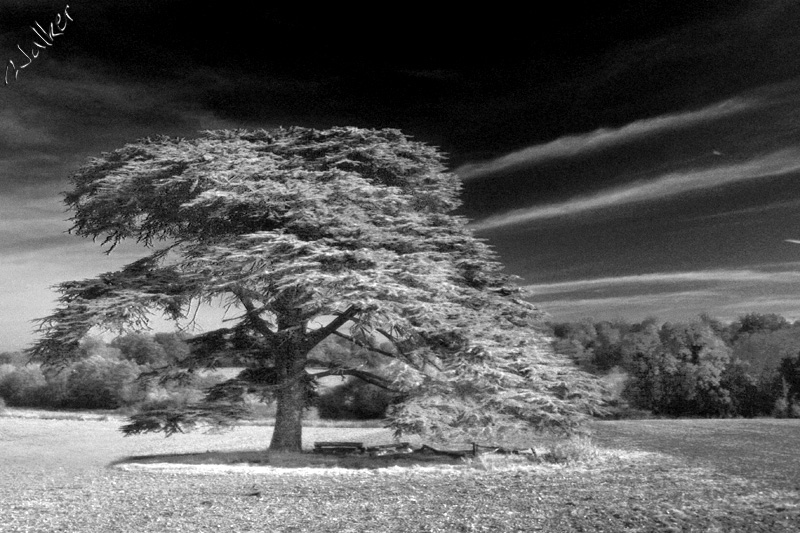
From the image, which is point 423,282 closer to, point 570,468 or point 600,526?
point 570,468

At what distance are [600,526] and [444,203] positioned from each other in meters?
13.0

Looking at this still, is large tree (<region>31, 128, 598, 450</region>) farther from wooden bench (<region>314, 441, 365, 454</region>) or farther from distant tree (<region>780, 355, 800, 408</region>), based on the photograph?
distant tree (<region>780, 355, 800, 408</region>)

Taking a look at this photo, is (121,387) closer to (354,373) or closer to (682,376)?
(354,373)

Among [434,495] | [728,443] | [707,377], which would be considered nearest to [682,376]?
[707,377]

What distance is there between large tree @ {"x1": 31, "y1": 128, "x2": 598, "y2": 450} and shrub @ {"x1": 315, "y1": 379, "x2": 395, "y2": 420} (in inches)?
628

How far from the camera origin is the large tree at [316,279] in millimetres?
16062

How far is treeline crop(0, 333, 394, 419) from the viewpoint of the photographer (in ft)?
116

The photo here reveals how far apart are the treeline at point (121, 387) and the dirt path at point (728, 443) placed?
1211 cm

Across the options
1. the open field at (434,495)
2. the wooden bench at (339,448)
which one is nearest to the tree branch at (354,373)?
the wooden bench at (339,448)

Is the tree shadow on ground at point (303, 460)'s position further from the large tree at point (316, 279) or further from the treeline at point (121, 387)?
the treeline at point (121, 387)

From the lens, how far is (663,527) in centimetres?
820

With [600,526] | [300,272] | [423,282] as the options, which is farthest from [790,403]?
[600,526]

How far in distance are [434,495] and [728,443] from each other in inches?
486

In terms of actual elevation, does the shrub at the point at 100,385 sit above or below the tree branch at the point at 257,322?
below
